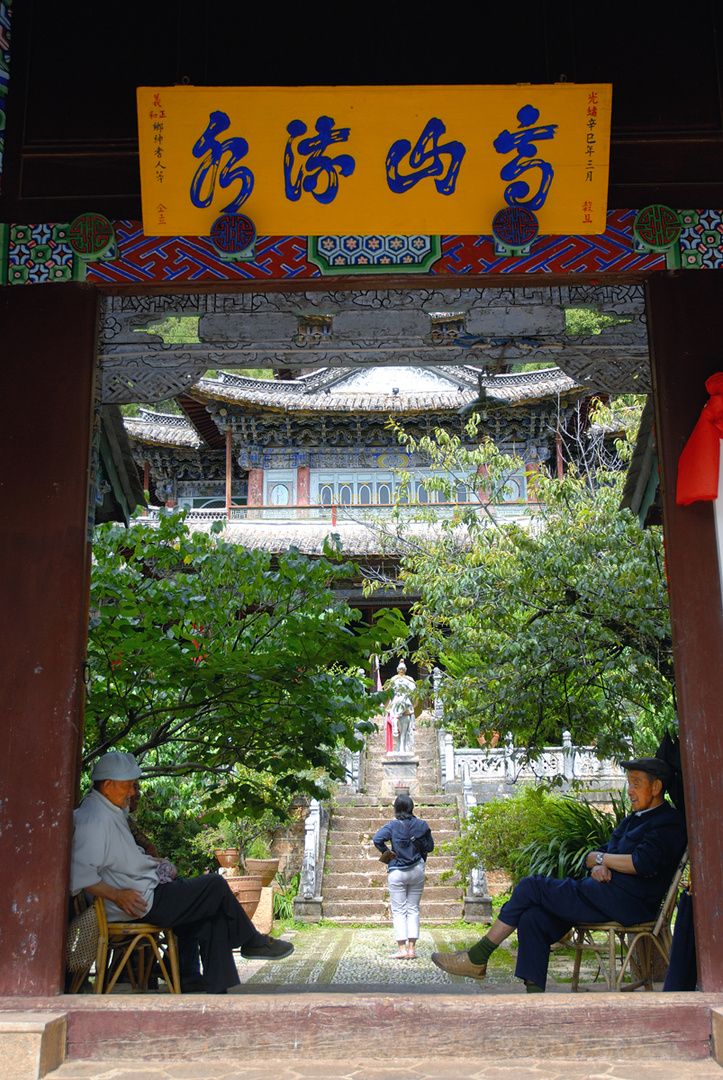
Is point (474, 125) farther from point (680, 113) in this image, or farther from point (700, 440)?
point (700, 440)

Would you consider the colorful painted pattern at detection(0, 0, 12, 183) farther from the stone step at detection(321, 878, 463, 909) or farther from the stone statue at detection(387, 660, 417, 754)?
the stone statue at detection(387, 660, 417, 754)

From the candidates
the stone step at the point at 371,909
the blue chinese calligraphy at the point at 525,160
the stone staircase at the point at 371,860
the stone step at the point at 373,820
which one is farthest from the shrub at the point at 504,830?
the blue chinese calligraphy at the point at 525,160

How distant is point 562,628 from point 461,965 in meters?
3.20

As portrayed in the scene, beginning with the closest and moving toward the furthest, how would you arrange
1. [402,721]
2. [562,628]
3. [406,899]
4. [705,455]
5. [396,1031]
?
[396,1031] → [705,455] → [562,628] → [406,899] → [402,721]

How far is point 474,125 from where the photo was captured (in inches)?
152

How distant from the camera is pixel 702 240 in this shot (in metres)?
4.00

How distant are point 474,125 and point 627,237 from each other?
2.67ft

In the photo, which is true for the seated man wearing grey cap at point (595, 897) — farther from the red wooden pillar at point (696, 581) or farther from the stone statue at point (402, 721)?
the stone statue at point (402, 721)

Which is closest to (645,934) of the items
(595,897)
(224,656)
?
(595,897)

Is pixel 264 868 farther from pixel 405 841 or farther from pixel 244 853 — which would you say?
pixel 405 841

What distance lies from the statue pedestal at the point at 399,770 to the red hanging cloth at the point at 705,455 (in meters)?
10.4

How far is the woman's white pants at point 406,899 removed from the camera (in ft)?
25.1

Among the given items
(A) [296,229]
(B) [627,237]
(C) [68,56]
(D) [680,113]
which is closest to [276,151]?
(A) [296,229]

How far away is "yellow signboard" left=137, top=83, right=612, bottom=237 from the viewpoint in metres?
3.81
